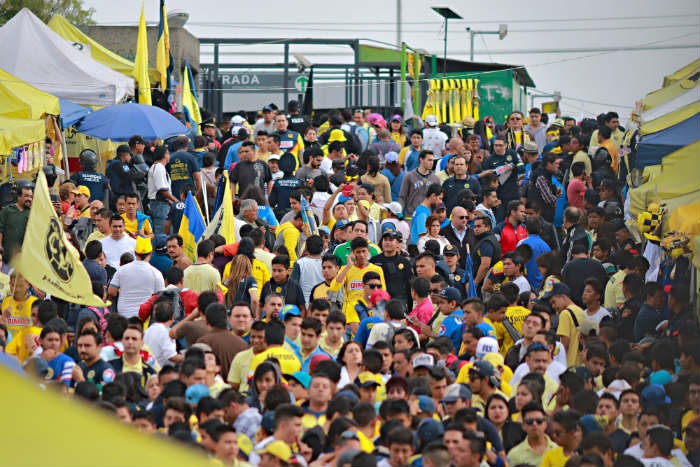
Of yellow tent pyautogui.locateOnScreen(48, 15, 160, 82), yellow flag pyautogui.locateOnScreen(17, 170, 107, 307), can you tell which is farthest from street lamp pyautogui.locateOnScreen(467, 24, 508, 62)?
yellow flag pyautogui.locateOnScreen(17, 170, 107, 307)

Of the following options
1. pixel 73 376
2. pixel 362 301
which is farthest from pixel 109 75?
pixel 73 376

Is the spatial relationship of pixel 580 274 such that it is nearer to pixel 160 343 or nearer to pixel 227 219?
pixel 227 219

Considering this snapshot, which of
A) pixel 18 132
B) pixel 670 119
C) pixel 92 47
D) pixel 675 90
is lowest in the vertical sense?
pixel 18 132

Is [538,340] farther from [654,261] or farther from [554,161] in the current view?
[554,161]

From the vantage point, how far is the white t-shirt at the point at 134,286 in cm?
1112

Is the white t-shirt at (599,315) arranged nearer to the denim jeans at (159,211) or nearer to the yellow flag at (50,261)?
the yellow flag at (50,261)

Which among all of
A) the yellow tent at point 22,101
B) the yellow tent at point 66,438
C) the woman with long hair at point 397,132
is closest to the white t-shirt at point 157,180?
the yellow tent at point 22,101

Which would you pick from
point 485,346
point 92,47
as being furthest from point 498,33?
point 485,346

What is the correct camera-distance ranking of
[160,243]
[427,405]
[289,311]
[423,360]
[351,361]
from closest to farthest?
[427,405], [351,361], [423,360], [289,311], [160,243]

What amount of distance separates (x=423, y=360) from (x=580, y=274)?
9.83 ft

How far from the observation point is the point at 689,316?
388 inches

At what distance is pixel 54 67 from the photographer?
62.5ft

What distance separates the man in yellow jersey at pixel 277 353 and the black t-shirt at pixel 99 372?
1034mm

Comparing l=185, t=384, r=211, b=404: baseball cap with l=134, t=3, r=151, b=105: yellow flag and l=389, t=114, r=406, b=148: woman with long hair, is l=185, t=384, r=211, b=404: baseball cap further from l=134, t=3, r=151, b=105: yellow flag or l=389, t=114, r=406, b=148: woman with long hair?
l=134, t=3, r=151, b=105: yellow flag
